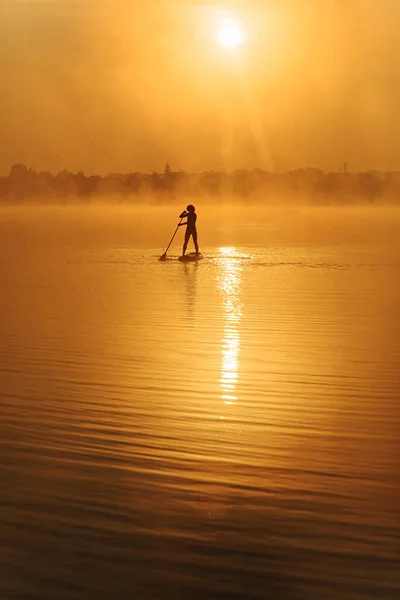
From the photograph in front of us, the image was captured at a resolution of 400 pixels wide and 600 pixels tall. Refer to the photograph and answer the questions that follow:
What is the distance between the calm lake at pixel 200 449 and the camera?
13.7 ft

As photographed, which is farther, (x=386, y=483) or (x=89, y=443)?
(x=89, y=443)

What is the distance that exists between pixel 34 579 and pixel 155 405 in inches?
121

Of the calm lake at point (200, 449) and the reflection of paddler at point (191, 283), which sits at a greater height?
the reflection of paddler at point (191, 283)

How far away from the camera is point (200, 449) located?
5918 millimetres

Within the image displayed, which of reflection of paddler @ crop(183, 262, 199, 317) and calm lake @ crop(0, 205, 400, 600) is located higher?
reflection of paddler @ crop(183, 262, 199, 317)

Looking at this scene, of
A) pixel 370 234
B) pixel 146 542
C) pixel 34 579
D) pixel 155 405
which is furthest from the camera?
pixel 370 234

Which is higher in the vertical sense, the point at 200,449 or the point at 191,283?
the point at 191,283

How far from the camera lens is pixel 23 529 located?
181 inches

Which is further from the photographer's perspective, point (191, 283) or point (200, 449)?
point (191, 283)

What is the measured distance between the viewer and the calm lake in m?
4.17

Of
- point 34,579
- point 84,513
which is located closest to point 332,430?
point 84,513

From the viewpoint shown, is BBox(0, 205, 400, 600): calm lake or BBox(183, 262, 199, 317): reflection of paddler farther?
BBox(183, 262, 199, 317): reflection of paddler

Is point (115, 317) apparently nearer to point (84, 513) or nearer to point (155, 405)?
point (155, 405)

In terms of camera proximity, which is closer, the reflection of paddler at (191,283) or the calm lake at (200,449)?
the calm lake at (200,449)
